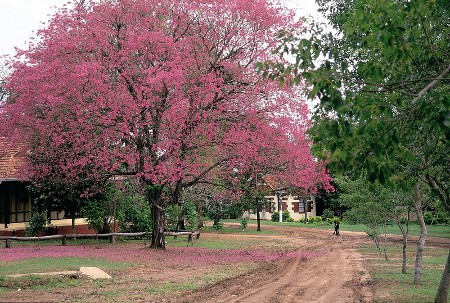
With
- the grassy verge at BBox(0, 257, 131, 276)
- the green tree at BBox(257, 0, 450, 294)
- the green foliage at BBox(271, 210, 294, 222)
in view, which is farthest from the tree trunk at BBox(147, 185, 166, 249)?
the green foliage at BBox(271, 210, 294, 222)

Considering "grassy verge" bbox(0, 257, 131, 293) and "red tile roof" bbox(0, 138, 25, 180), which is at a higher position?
"red tile roof" bbox(0, 138, 25, 180)

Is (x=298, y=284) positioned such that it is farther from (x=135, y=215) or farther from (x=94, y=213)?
(x=135, y=215)

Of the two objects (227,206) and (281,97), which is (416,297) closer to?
(281,97)

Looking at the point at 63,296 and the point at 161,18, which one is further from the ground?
the point at 161,18

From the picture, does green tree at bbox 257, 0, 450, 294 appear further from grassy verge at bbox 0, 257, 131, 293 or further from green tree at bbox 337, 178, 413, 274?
grassy verge at bbox 0, 257, 131, 293

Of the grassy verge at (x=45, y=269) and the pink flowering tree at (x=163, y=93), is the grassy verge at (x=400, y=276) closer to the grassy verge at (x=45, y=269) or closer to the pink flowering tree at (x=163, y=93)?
the pink flowering tree at (x=163, y=93)

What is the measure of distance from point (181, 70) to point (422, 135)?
12070 millimetres

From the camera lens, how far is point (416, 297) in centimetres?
1360

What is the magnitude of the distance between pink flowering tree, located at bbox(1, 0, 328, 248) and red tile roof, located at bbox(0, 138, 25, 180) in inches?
230

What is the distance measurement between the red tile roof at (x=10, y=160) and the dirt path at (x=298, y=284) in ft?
52.0

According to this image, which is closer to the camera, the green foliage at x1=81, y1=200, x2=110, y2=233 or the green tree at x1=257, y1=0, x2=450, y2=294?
the green tree at x1=257, y1=0, x2=450, y2=294

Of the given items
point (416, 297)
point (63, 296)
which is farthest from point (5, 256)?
point (416, 297)

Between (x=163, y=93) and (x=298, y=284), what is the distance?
10171mm

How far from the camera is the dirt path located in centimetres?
1345
